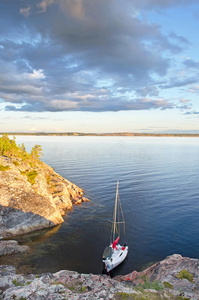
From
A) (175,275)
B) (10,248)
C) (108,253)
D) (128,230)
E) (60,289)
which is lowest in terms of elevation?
(128,230)

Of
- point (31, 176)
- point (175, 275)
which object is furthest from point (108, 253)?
point (31, 176)

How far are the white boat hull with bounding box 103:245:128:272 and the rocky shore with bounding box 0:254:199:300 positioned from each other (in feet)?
11.1

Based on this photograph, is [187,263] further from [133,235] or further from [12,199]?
[12,199]

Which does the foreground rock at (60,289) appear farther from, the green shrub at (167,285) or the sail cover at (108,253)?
the sail cover at (108,253)

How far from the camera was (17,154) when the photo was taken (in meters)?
61.6

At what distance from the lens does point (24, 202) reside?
44.1 meters

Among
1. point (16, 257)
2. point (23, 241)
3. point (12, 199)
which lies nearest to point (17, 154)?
point (12, 199)

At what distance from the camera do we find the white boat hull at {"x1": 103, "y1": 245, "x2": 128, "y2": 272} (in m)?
30.8

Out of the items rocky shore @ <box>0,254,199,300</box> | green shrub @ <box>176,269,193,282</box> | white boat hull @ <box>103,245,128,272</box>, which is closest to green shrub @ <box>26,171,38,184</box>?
rocky shore @ <box>0,254,199,300</box>

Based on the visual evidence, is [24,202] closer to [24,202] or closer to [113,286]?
[24,202]

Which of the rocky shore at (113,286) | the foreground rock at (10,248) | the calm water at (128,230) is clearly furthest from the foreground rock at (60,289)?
the foreground rock at (10,248)

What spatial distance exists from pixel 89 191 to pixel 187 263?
1733 inches

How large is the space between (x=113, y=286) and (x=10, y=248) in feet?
70.8

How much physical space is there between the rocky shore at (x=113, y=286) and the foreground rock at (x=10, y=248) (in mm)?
5862
